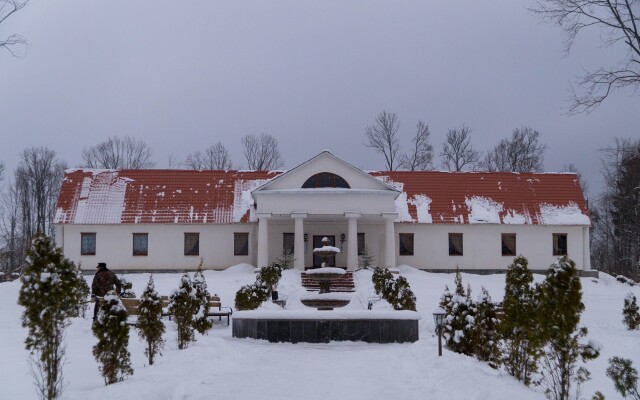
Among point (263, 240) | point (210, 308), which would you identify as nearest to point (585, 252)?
point (263, 240)

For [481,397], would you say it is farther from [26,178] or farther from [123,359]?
[26,178]

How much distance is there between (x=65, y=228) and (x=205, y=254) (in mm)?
7661

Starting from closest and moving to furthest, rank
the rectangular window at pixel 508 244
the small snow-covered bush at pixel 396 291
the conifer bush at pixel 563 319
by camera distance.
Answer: the conifer bush at pixel 563 319
the small snow-covered bush at pixel 396 291
the rectangular window at pixel 508 244

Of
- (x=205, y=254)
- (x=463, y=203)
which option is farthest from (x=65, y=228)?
(x=463, y=203)

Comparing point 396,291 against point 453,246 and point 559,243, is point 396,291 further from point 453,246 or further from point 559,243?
point 559,243

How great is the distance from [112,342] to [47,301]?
1.48 metres

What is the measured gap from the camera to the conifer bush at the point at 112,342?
10.0 meters

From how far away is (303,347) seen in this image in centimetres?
1659

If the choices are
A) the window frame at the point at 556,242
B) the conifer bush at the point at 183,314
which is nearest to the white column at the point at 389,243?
the window frame at the point at 556,242

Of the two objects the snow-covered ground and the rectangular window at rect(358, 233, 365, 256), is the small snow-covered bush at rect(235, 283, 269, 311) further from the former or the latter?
the rectangular window at rect(358, 233, 365, 256)

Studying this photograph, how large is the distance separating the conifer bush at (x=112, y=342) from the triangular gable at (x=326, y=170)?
952 inches

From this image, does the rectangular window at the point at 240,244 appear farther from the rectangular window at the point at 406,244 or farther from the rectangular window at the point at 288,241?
the rectangular window at the point at 406,244

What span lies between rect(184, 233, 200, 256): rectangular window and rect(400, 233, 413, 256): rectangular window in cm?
1131

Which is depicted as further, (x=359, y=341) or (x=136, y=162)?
(x=136, y=162)
